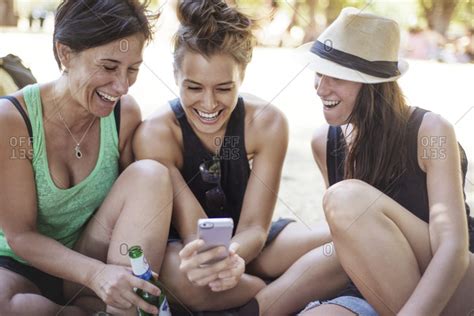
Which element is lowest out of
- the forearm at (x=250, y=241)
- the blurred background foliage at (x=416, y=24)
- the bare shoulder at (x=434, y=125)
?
the forearm at (x=250, y=241)

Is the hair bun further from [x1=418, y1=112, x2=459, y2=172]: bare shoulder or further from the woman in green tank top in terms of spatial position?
[x1=418, y1=112, x2=459, y2=172]: bare shoulder

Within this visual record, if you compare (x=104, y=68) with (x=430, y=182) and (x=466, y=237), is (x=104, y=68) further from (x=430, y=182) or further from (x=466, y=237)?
(x=466, y=237)

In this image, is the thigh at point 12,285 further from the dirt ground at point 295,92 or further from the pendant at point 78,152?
the dirt ground at point 295,92

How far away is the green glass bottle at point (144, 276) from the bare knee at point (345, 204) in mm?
448

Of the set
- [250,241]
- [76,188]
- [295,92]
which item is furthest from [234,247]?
[295,92]

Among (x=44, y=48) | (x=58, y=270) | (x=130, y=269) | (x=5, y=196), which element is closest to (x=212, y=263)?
(x=130, y=269)

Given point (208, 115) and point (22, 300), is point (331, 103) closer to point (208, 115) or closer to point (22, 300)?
point (208, 115)

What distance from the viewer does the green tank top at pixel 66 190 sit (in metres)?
1.47

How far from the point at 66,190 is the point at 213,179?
0.42 meters

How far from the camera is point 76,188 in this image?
152 centimetres

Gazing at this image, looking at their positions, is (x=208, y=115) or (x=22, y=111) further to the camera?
(x=208, y=115)

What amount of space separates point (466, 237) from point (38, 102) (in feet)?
3.63

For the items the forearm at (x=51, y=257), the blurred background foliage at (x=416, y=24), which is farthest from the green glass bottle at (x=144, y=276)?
the blurred background foliage at (x=416, y=24)

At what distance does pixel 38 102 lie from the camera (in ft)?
4.84
